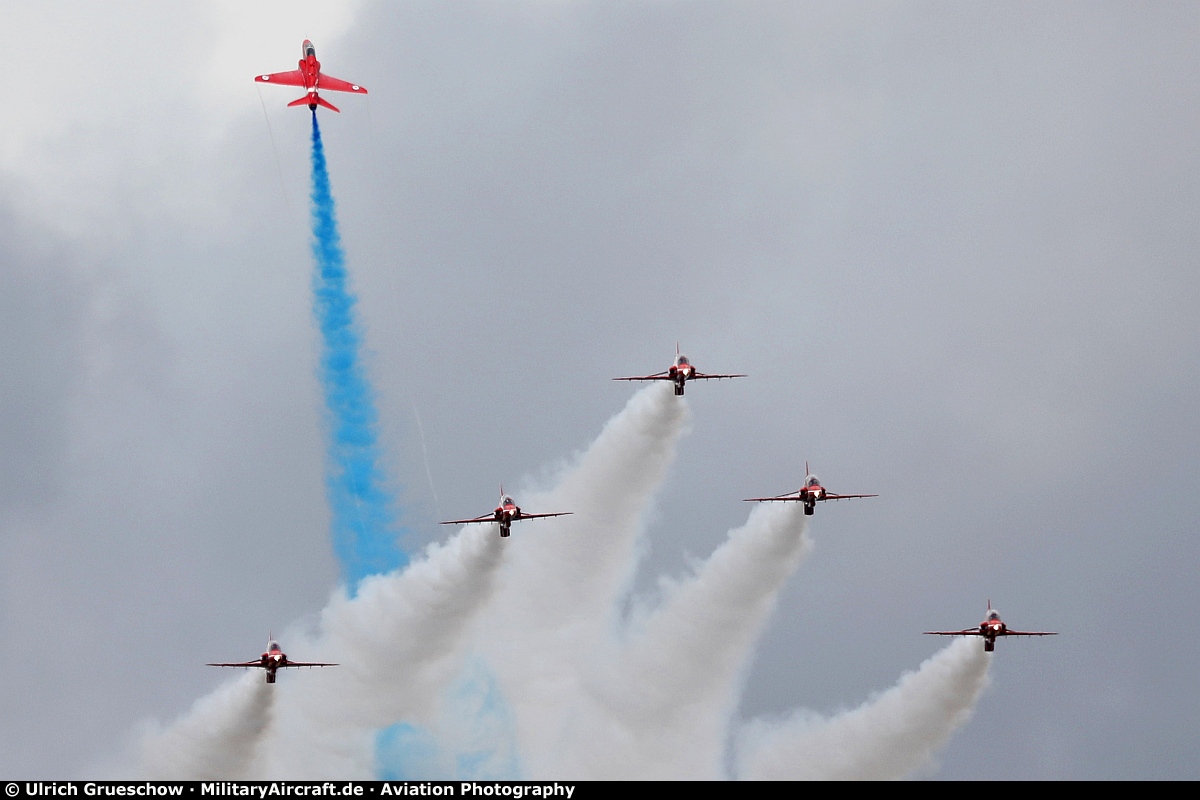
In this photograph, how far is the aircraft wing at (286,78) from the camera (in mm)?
174250

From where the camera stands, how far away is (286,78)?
17488 centimetres

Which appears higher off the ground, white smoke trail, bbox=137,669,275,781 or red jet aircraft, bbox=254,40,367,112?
red jet aircraft, bbox=254,40,367,112

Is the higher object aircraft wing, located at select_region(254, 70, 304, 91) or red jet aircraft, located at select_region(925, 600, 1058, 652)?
aircraft wing, located at select_region(254, 70, 304, 91)

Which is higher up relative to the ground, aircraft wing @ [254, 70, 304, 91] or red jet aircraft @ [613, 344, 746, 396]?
aircraft wing @ [254, 70, 304, 91]

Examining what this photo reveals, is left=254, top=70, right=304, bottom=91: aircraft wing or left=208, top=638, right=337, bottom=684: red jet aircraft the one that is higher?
left=254, top=70, right=304, bottom=91: aircraft wing

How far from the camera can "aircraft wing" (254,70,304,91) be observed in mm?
174250

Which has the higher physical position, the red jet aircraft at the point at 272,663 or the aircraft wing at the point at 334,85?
the aircraft wing at the point at 334,85

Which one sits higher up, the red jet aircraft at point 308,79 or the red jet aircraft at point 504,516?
the red jet aircraft at point 308,79

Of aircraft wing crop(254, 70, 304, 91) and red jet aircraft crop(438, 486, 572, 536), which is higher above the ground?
aircraft wing crop(254, 70, 304, 91)

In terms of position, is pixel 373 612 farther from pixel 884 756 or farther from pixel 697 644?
pixel 884 756
